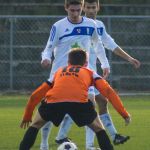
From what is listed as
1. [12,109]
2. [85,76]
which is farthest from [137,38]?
[85,76]

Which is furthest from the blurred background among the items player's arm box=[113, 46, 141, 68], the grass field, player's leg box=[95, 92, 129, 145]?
player's arm box=[113, 46, 141, 68]

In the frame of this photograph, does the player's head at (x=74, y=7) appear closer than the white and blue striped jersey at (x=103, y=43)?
Yes

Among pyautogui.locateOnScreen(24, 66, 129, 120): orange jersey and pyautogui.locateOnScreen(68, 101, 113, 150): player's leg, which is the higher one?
pyautogui.locateOnScreen(24, 66, 129, 120): orange jersey

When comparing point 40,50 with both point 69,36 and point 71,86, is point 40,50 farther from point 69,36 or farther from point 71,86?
point 71,86

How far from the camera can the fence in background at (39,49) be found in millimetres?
20953

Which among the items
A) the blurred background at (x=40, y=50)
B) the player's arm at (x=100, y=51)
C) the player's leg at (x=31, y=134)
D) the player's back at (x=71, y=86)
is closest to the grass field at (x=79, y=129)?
the player's arm at (x=100, y=51)

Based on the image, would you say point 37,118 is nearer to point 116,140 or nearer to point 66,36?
point 66,36

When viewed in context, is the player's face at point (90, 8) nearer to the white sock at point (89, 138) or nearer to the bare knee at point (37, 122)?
the white sock at point (89, 138)

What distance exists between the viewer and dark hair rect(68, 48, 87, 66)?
8.18 metres

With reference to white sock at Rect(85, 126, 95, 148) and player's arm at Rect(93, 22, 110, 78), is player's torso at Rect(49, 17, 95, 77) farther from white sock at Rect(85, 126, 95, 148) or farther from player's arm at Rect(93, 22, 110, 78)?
white sock at Rect(85, 126, 95, 148)

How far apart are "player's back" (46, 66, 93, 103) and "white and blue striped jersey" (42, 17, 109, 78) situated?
46.1 inches

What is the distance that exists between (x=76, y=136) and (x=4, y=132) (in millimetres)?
1177

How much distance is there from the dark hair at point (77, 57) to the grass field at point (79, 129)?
2179 mm

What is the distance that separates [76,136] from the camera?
11.6 metres
